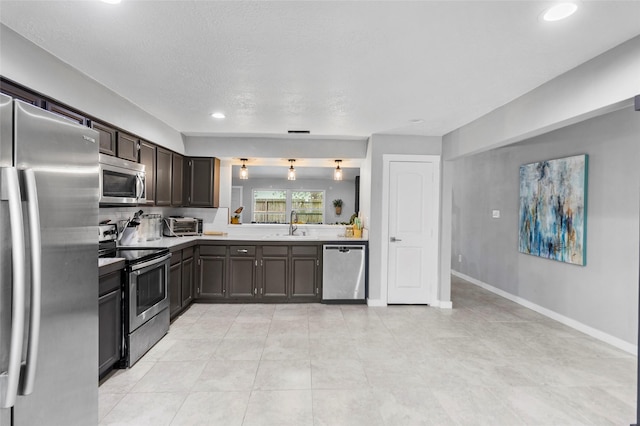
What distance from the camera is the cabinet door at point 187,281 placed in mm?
4180

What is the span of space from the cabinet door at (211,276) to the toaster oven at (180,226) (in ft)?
1.70

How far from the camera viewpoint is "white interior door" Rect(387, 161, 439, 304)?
4.65 m

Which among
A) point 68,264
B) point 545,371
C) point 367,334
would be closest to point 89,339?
point 68,264

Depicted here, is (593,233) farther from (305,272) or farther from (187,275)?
(187,275)

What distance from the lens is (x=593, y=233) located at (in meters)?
3.60

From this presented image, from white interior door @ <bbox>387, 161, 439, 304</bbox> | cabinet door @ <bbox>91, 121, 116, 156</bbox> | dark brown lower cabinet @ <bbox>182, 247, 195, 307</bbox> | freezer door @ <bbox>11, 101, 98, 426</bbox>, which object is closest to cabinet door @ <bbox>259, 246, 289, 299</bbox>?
dark brown lower cabinet @ <bbox>182, 247, 195, 307</bbox>

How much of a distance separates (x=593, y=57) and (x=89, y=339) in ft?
11.1

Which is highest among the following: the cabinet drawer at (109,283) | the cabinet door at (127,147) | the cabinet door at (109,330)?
the cabinet door at (127,147)

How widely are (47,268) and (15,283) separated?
0.72ft

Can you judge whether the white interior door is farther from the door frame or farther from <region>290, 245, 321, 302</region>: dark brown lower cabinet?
<region>290, 245, 321, 302</region>: dark brown lower cabinet

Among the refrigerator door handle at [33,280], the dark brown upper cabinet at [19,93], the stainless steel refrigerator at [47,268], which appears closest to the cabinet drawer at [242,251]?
the dark brown upper cabinet at [19,93]

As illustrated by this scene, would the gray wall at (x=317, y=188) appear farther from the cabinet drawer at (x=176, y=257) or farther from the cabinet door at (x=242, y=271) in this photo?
the cabinet drawer at (x=176, y=257)

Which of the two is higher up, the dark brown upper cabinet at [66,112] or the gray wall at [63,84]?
the gray wall at [63,84]

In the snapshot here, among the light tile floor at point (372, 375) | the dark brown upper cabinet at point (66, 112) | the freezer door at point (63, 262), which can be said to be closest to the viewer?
the freezer door at point (63, 262)
